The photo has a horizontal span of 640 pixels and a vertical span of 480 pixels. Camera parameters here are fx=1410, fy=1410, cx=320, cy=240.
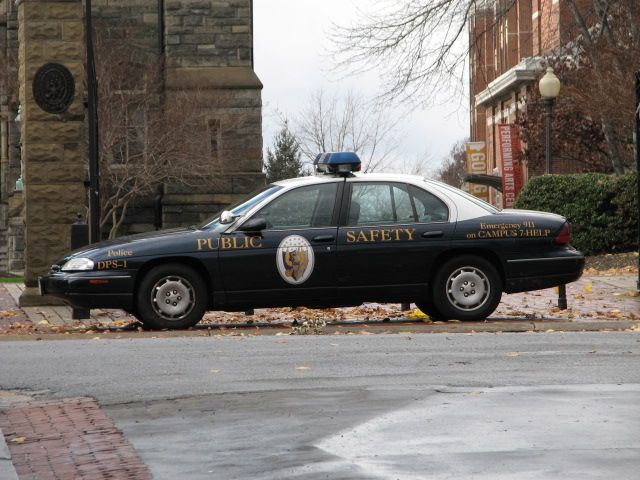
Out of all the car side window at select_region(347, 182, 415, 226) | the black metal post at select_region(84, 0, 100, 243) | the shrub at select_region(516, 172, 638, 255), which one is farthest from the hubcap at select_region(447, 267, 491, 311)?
the shrub at select_region(516, 172, 638, 255)

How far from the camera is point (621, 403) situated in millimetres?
8383

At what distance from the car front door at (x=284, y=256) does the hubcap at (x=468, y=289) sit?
122 cm

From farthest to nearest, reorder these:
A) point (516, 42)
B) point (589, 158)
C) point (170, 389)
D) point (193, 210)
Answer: point (516, 42)
point (589, 158)
point (193, 210)
point (170, 389)

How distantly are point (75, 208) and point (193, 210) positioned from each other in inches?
729

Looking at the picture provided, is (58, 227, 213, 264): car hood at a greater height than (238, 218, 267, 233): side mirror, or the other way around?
(238, 218, 267, 233): side mirror

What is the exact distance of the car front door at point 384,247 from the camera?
1417cm

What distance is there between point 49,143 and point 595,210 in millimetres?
12142

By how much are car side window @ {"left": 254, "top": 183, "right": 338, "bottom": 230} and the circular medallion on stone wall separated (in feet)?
15.8

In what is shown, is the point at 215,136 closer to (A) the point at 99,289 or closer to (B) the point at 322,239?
(B) the point at 322,239

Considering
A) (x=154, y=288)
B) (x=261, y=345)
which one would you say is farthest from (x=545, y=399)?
(x=154, y=288)

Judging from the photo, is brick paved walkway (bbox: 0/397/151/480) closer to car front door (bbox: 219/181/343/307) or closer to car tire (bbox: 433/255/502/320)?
car front door (bbox: 219/181/343/307)

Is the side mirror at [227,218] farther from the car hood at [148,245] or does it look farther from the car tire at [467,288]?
the car tire at [467,288]

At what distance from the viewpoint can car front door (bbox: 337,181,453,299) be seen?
1417cm

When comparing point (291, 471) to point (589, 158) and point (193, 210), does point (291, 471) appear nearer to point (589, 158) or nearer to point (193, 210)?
point (193, 210)
